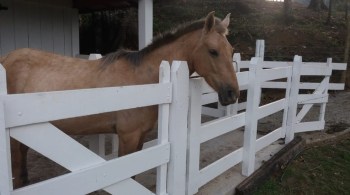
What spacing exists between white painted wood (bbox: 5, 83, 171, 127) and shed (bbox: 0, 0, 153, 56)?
3.28 m

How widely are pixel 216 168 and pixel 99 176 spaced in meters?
1.55

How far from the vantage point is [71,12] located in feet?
22.0

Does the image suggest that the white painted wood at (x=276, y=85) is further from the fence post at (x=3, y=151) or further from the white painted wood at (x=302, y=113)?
the fence post at (x=3, y=151)

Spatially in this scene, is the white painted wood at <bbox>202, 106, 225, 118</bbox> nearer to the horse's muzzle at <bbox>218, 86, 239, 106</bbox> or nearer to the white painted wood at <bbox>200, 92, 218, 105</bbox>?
the white painted wood at <bbox>200, 92, 218, 105</bbox>

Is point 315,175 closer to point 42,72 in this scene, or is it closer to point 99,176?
point 99,176

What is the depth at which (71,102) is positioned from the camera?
1441 mm

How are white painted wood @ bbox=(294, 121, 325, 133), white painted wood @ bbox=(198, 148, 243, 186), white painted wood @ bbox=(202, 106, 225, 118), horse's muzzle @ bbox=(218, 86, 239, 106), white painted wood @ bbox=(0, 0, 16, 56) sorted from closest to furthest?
horse's muzzle @ bbox=(218, 86, 239, 106), white painted wood @ bbox=(198, 148, 243, 186), white painted wood @ bbox=(294, 121, 325, 133), white painted wood @ bbox=(0, 0, 16, 56), white painted wood @ bbox=(202, 106, 225, 118)

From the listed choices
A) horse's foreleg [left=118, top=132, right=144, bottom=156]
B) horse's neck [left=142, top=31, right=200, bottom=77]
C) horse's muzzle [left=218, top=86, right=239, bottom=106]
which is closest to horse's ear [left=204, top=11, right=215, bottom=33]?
horse's neck [left=142, top=31, right=200, bottom=77]

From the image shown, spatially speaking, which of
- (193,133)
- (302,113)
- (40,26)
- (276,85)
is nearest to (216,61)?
(193,133)

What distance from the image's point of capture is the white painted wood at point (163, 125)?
204 centimetres

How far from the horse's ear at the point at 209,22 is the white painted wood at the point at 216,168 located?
1.24 metres

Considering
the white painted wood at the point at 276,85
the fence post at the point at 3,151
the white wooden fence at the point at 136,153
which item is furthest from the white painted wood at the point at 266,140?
the fence post at the point at 3,151

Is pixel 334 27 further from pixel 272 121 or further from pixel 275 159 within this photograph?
pixel 275 159

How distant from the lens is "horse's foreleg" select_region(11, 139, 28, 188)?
268 cm
